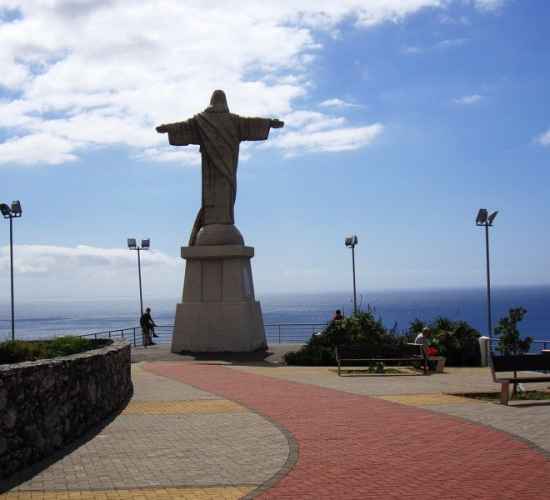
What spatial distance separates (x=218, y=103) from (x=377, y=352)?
9.88 m

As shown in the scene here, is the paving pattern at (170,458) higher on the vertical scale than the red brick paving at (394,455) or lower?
higher

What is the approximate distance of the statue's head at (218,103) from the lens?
76.8ft

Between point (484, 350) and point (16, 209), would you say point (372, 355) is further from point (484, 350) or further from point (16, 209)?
point (16, 209)

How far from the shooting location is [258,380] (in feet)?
48.9

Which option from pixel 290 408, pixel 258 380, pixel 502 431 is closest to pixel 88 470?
pixel 290 408

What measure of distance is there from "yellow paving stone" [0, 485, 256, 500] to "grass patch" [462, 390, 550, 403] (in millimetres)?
6792

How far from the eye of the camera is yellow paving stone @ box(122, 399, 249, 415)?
35.1ft

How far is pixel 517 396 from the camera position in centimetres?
1248

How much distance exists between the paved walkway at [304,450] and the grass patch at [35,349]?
1.36 m

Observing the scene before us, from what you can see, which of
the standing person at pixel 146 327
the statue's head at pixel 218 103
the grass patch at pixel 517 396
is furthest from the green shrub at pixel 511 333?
the standing person at pixel 146 327

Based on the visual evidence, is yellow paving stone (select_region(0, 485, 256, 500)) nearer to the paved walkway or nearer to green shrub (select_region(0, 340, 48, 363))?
the paved walkway

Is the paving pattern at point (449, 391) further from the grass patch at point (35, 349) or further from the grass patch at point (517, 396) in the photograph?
the grass patch at point (35, 349)

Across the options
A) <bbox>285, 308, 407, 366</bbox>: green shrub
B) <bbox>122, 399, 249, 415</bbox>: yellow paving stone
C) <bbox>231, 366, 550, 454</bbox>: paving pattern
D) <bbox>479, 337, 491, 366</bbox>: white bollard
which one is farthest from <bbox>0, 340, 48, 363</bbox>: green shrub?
<bbox>479, 337, 491, 366</bbox>: white bollard

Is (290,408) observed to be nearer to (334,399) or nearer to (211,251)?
(334,399)
